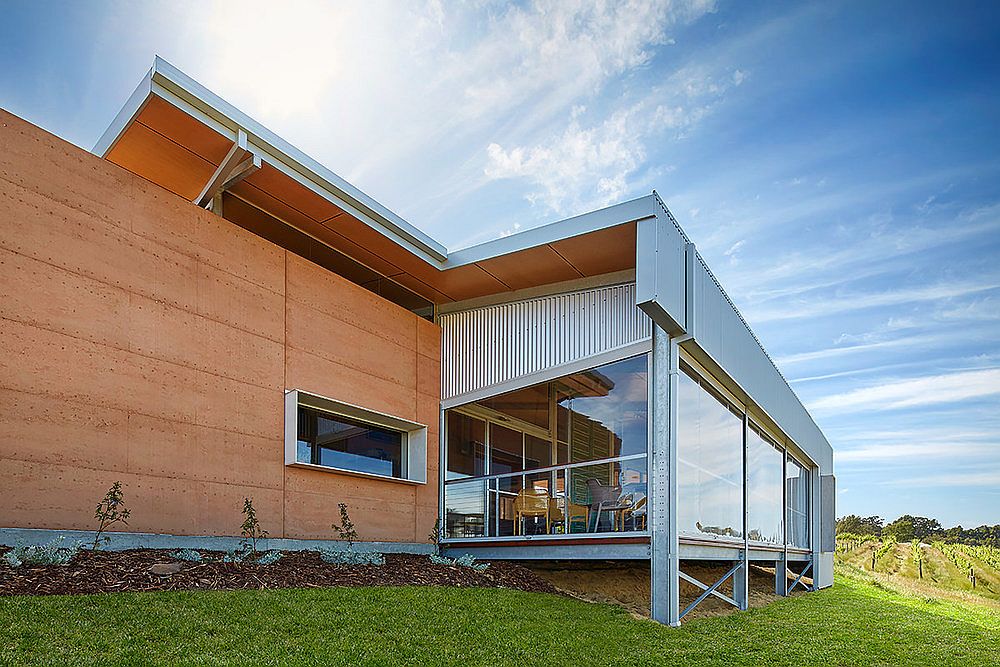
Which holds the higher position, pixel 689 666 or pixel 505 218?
pixel 505 218

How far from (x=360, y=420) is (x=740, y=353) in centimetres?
Result: 667

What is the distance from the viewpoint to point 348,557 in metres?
10.6

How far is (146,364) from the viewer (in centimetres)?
919

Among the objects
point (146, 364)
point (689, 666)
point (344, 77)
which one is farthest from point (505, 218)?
point (689, 666)

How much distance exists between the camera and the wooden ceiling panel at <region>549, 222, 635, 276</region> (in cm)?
1158

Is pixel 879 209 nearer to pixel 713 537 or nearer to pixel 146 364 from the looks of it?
pixel 713 537

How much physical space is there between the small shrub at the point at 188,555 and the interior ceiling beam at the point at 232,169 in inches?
184

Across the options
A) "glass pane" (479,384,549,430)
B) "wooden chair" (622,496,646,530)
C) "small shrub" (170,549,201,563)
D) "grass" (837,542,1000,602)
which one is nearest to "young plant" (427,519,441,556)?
"glass pane" (479,384,549,430)

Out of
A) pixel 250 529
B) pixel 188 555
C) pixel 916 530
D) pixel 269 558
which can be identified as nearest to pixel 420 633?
pixel 269 558

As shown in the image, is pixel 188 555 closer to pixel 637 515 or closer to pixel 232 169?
pixel 232 169

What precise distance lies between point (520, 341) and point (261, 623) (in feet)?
24.2

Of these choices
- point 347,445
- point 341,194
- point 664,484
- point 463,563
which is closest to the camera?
point 664,484

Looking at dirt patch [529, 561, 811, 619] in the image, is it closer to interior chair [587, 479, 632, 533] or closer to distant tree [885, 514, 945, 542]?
interior chair [587, 479, 632, 533]

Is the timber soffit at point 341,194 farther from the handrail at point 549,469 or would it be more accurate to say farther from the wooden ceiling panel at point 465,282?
the handrail at point 549,469
